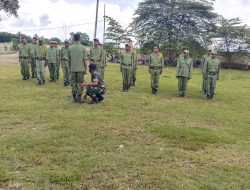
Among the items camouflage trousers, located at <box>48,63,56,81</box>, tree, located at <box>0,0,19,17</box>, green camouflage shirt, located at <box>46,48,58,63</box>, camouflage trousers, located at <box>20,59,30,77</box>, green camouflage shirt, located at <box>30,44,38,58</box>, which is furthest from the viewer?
tree, located at <box>0,0,19,17</box>

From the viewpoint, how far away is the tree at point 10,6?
38188mm

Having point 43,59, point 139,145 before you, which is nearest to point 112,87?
point 43,59

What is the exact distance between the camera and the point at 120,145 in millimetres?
7691

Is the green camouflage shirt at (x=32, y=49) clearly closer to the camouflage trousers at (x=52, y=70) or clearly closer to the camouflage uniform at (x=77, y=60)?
the camouflage trousers at (x=52, y=70)

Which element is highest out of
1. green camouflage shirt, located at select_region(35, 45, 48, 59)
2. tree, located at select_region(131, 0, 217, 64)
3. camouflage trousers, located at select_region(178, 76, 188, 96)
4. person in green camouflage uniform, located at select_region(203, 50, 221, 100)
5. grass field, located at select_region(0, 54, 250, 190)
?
tree, located at select_region(131, 0, 217, 64)

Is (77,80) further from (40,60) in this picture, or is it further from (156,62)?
(40,60)

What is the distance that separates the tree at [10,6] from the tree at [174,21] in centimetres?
1449

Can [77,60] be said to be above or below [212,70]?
above

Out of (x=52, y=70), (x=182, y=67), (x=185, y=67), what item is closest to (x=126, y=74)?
(x=182, y=67)

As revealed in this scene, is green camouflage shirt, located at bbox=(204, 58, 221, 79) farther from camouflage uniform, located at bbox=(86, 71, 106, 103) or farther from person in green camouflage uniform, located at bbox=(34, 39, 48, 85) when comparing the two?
person in green camouflage uniform, located at bbox=(34, 39, 48, 85)

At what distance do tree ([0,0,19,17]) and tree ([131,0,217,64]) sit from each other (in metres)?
14.5

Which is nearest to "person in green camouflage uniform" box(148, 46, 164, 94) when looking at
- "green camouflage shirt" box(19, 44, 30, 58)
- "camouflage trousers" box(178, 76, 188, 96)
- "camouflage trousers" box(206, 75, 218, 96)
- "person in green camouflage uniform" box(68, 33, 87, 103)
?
"camouflage trousers" box(178, 76, 188, 96)

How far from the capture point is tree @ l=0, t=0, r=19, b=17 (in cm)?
3819

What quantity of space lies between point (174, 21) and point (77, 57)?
35583mm
